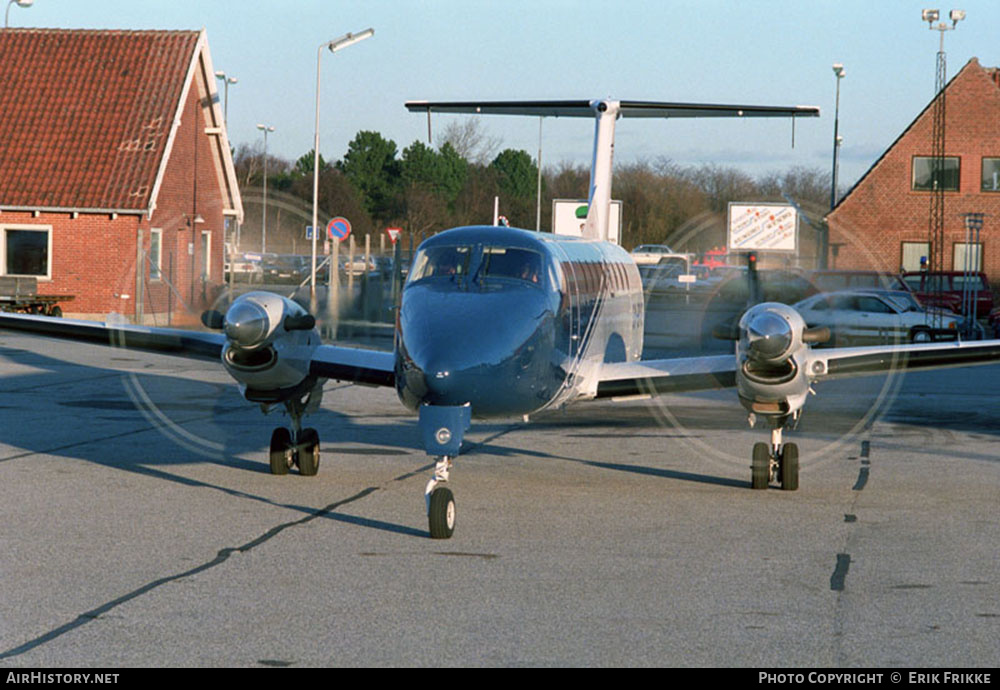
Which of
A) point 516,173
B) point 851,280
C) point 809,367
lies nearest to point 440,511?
point 809,367

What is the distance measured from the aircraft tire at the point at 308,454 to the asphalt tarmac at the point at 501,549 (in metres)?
0.23

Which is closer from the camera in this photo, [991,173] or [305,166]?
[991,173]

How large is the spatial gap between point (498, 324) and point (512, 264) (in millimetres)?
1097

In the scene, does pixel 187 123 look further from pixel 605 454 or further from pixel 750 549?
pixel 750 549

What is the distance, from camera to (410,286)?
37.6 ft

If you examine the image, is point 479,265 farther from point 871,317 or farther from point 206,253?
point 206,253

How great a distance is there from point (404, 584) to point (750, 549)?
279cm

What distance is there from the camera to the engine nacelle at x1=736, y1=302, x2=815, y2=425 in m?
11.9

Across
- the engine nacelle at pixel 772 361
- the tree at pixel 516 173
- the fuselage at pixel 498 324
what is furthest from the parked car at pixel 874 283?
the tree at pixel 516 173

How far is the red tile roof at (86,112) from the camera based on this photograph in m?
38.3

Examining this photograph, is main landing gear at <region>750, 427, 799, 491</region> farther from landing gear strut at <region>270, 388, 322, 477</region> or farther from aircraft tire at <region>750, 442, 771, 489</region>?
landing gear strut at <region>270, 388, 322, 477</region>

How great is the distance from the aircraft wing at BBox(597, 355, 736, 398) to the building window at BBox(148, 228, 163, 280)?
28903 millimetres

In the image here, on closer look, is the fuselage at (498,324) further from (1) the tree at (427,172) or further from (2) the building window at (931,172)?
(1) the tree at (427,172)

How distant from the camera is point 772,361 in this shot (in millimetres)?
12117
